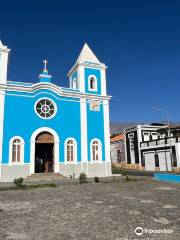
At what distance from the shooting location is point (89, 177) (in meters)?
23.1

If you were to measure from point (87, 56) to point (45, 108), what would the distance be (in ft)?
27.6

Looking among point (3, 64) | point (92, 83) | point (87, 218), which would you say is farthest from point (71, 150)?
point (87, 218)

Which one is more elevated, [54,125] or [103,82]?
[103,82]

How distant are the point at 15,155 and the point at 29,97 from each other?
5622 mm

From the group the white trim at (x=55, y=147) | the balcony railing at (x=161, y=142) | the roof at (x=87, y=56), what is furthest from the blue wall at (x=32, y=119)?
the balcony railing at (x=161, y=142)

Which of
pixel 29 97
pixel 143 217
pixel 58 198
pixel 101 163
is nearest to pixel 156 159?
pixel 101 163

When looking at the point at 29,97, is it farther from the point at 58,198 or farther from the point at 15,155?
the point at 58,198

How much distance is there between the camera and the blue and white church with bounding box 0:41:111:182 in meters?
20.9

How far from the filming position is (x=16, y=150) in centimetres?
2083

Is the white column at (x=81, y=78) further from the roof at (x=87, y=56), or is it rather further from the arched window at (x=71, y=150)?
the arched window at (x=71, y=150)

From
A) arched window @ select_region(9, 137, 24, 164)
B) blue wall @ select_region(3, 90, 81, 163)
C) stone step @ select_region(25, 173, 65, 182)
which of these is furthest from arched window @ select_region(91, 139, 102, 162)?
arched window @ select_region(9, 137, 24, 164)

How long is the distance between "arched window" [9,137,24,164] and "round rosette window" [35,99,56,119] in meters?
3.23

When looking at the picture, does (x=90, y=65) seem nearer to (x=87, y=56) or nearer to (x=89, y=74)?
(x=89, y=74)

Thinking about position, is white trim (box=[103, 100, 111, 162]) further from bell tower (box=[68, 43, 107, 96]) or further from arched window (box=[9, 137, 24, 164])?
arched window (box=[9, 137, 24, 164])
